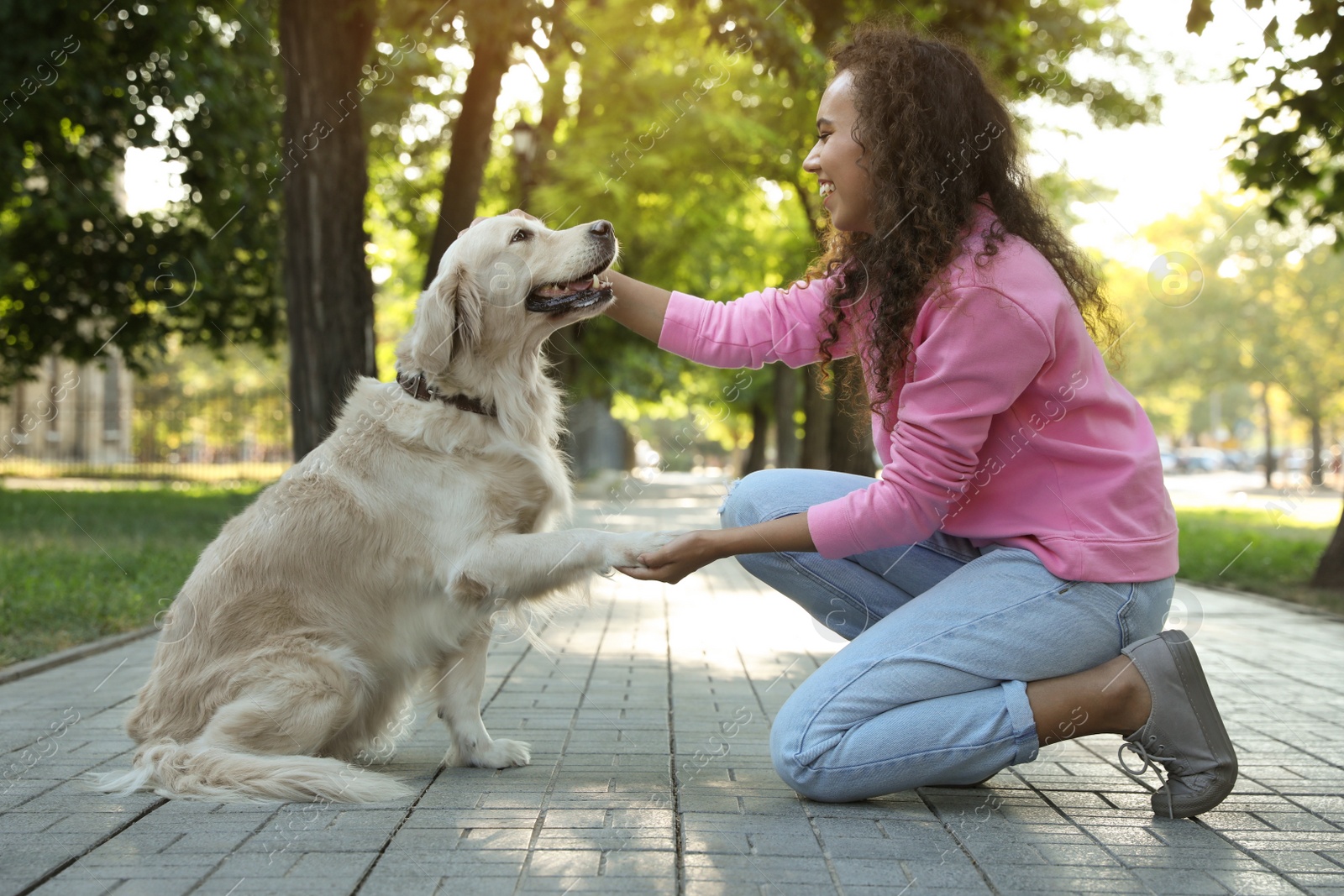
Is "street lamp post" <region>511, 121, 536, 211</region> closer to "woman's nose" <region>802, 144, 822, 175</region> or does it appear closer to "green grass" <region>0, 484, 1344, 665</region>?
"green grass" <region>0, 484, 1344, 665</region>

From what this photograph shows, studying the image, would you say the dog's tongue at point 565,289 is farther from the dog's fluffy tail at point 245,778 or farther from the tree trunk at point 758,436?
the tree trunk at point 758,436

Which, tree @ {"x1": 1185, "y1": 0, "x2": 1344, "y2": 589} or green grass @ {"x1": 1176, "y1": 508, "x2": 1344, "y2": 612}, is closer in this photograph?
tree @ {"x1": 1185, "y1": 0, "x2": 1344, "y2": 589}

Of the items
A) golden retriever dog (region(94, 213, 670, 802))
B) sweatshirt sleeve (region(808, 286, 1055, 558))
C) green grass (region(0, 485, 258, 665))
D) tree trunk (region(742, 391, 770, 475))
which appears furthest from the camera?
tree trunk (region(742, 391, 770, 475))

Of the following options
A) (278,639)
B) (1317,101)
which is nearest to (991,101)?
(278,639)

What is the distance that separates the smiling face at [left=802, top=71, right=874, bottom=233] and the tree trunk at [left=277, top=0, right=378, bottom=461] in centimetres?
598

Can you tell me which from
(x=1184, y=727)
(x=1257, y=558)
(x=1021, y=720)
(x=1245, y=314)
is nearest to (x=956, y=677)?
(x=1021, y=720)

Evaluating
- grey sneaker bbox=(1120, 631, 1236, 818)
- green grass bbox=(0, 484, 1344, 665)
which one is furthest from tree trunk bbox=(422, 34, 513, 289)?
grey sneaker bbox=(1120, 631, 1236, 818)

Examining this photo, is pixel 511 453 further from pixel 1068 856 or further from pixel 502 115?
pixel 502 115

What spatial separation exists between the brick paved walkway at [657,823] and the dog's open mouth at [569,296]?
1.48 meters

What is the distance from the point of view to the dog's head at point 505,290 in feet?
11.7

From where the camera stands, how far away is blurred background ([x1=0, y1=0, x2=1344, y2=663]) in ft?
28.8

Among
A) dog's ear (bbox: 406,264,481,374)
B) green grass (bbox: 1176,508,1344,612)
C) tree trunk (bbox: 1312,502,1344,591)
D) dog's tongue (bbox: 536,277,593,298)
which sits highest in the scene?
dog's tongue (bbox: 536,277,593,298)

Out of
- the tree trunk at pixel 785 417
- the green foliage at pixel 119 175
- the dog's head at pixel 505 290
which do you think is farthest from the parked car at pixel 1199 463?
the dog's head at pixel 505 290

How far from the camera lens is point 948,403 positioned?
3035mm
